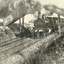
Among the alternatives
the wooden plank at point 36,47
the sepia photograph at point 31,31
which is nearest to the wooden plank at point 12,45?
the sepia photograph at point 31,31

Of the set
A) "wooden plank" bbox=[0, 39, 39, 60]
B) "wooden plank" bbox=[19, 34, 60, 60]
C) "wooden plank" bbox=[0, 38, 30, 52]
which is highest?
"wooden plank" bbox=[0, 38, 30, 52]

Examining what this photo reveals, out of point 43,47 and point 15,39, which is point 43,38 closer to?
point 43,47

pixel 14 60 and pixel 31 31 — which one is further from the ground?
pixel 31 31

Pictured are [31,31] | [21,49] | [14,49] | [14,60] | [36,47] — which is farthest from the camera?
[31,31]

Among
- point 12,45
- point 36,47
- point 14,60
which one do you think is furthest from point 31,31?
point 14,60

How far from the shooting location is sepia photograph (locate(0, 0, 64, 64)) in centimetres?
426

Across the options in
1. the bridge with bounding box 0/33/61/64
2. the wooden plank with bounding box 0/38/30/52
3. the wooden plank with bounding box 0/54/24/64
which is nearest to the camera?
the wooden plank with bounding box 0/54/24/64

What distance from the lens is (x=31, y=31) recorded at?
5.20 m

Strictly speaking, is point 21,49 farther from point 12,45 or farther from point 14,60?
point 14,60

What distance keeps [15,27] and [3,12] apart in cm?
57

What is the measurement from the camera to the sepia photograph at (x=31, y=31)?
14.0ft

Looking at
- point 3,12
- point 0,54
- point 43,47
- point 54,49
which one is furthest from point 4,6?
point 54,49

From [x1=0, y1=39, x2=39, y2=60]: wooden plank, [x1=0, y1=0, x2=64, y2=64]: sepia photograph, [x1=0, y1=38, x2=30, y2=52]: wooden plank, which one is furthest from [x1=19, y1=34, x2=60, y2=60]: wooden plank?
[x1=0, y1=38, x2=30, y2=52]: wooden plank

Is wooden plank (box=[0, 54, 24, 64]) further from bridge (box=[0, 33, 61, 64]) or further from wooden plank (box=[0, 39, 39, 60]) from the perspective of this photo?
wooden plank (box=[0, 39, 39, 60])
